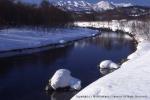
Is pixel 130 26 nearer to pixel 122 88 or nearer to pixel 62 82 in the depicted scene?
pixel 62 82

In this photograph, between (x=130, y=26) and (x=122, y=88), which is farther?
(x=130, y=26)

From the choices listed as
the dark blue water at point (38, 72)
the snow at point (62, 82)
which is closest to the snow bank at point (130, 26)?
the dark blue water at point (38, 72)

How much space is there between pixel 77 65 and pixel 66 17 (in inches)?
2424

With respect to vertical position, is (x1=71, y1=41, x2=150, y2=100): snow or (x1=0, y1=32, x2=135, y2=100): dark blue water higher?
(x1=71, y1=41, x2=150, y2=100): snow

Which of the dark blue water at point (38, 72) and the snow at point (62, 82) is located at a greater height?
the snow at point (62, 82)

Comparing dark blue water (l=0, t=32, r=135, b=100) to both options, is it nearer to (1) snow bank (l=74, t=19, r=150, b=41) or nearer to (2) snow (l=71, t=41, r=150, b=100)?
(2) snow (l=71, t=41, r=150, b=100)

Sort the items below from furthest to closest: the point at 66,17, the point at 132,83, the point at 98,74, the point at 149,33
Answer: the point at 66,17, the point at 149,33, the point at 98,74, the point at 132,83

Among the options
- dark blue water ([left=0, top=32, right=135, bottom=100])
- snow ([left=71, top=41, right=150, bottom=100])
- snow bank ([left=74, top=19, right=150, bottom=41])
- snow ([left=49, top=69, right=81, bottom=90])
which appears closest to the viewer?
snow ([left=71, top=41, right=150, bottom=100])

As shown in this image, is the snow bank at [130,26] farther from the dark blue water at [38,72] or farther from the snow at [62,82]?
the snow at [62,82]

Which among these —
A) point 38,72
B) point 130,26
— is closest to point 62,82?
point 38,72

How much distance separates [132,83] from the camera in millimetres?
16141

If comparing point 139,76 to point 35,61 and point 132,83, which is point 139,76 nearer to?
point 132,83

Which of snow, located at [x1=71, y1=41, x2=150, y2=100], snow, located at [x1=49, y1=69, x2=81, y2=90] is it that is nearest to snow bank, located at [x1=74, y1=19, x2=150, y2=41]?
snow, located at [x1=49, y1=69, x2=81, y2=90]

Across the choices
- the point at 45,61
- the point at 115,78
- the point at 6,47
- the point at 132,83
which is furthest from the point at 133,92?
the point at 6,47
